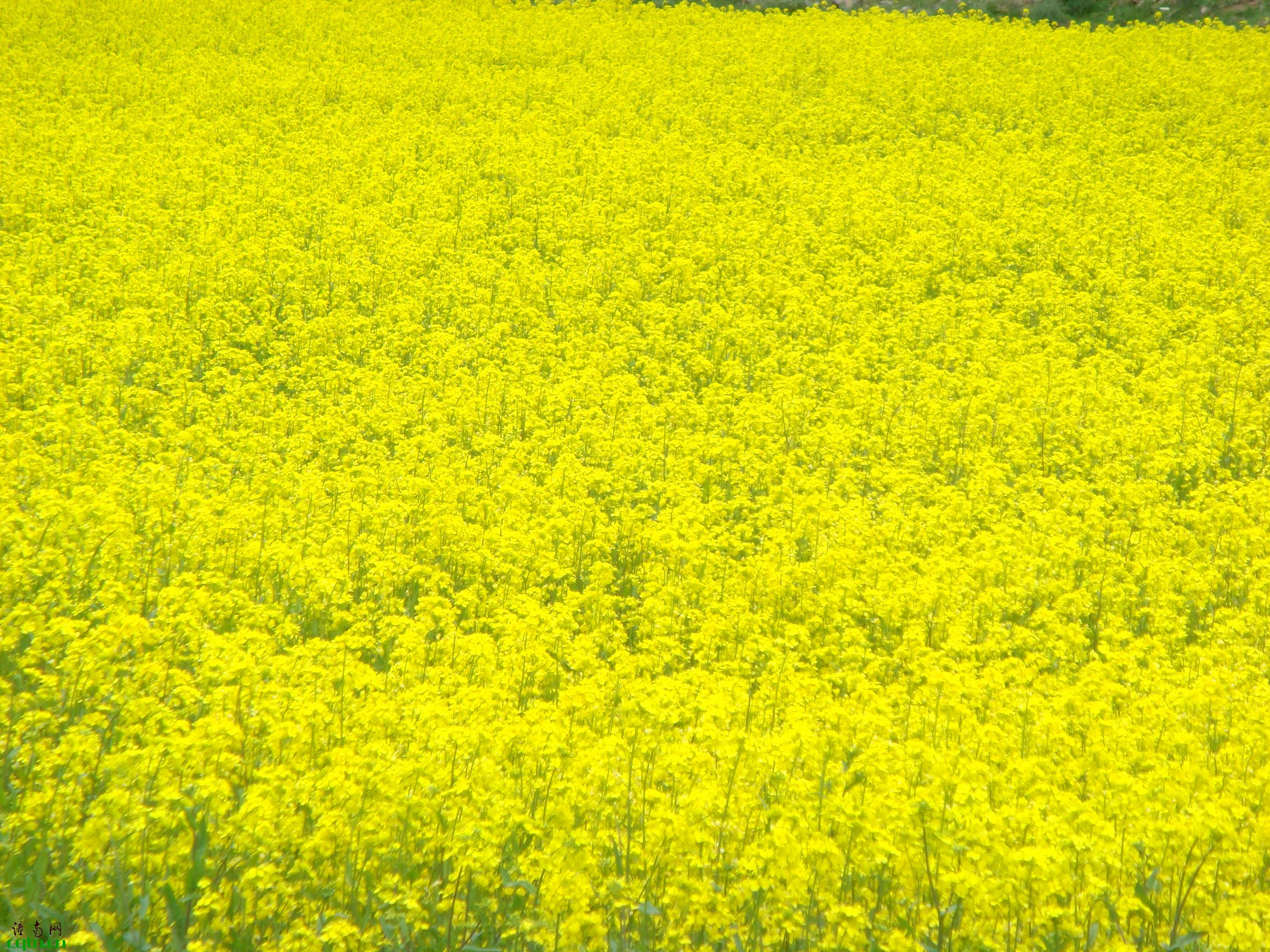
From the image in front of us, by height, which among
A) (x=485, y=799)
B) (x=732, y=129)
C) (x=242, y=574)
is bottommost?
(x=242, y=574)

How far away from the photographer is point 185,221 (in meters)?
15.6

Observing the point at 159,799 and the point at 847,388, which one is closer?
the point at 159,799

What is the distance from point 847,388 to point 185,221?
400 inches

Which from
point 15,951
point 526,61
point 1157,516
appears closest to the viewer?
point 15,951

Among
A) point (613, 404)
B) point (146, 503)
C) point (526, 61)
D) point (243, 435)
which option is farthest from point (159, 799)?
point (526, 61)

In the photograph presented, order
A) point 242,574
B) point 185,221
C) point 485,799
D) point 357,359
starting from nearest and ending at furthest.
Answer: point 485,799, point 242,574, point 357,359, point 185,221

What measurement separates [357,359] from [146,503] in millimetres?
4443

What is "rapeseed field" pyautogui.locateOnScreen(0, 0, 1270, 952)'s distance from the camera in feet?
16.7

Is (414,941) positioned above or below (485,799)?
below

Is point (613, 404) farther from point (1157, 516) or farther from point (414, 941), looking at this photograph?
point (414, 941)

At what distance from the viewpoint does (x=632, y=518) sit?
9227 mm

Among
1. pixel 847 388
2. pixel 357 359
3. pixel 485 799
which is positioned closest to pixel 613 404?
pixel 847 388

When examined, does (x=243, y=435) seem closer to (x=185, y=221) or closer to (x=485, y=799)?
(x=485, y=799)

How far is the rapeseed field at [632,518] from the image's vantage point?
5.09 metres
